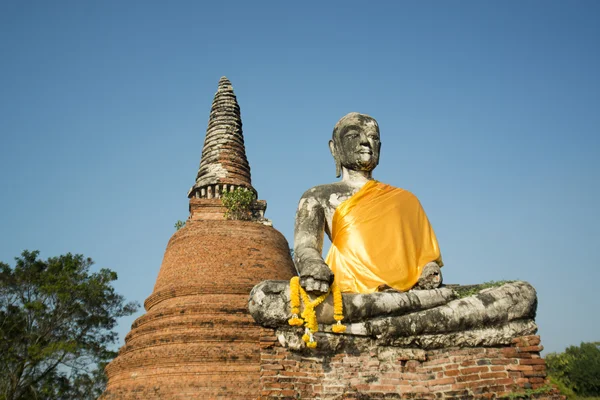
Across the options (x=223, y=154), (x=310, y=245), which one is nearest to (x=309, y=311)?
(x=310, y=245)

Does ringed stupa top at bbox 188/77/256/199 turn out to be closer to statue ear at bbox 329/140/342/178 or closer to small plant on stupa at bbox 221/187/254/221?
small plant on stupa at bbox 221/187/254/221

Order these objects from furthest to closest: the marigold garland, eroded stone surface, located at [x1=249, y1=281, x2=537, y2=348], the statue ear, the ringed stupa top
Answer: the ringed stupa top < the statue ear < eroded stone surface, located at [x1=249, y1=281, x2=537, y2=348] < the marigold garland

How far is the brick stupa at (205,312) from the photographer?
38.3 feet

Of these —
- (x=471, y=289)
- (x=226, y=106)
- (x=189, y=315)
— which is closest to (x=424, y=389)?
(x=471, y=289)

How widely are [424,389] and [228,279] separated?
9505 millimetres

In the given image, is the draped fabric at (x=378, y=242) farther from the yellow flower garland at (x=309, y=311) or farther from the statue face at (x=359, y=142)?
the yellow flower garland at (x=309, y=311)

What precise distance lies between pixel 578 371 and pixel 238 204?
405 inches

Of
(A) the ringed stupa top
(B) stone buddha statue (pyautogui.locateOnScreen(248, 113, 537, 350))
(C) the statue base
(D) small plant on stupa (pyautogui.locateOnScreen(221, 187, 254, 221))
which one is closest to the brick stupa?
(A) the ringed stupa top

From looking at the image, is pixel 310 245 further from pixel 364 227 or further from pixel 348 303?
pixel 348 303

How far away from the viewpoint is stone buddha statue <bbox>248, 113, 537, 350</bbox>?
4602mm

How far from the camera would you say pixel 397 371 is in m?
4.74

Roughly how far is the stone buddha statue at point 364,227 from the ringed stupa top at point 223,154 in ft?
36.9

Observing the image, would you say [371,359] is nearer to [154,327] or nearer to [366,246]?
[366,246]

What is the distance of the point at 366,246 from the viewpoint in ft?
17.7
